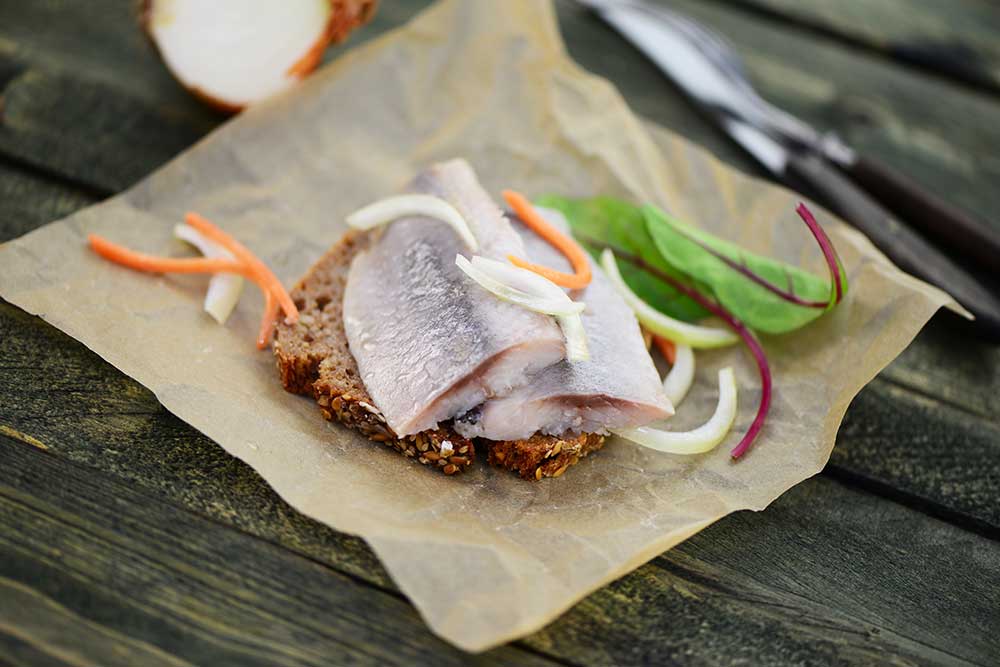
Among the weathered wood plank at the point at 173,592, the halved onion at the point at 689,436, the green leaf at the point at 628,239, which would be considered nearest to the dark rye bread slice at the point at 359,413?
the halved onion at the point at 689,436

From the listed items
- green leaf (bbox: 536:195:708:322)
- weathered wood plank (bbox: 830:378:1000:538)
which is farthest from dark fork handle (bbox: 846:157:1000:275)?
green leaf (bbox: 536:195:708:322)

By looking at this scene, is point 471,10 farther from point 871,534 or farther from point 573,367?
point 871,534

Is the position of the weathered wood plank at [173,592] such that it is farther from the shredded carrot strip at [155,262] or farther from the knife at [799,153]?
the knife at [799,153]

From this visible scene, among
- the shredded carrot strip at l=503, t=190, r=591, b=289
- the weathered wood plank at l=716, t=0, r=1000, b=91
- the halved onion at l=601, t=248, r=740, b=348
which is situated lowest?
the halved onion at l=601, t=248, r=740, b=348

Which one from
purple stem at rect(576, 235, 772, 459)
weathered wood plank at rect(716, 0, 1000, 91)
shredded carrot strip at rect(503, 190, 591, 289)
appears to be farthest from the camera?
weathered wood plank at rect(716, 0, 1000, 91)

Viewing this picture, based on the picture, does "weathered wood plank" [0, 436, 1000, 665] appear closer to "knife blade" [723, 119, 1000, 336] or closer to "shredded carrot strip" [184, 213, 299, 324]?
"shredded carrot strip" [184, 213, 299, 324]

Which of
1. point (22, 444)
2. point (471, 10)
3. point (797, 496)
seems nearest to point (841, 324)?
point (797, 496)
